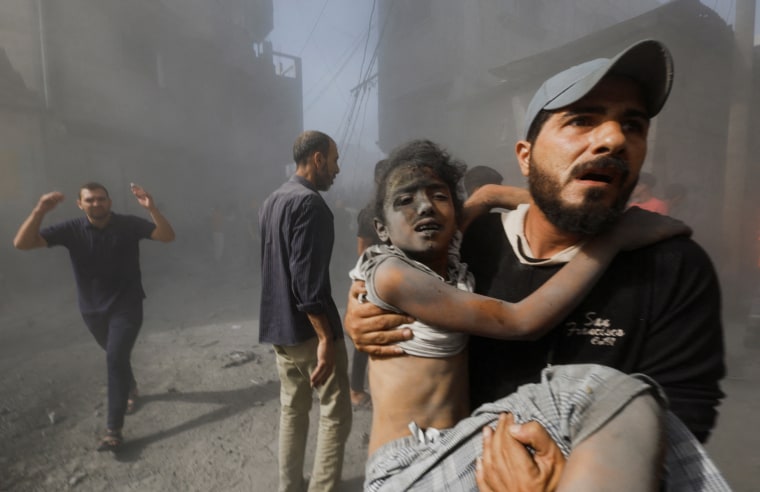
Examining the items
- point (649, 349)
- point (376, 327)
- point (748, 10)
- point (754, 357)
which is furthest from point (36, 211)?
point (748, 10)

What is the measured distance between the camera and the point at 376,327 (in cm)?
139

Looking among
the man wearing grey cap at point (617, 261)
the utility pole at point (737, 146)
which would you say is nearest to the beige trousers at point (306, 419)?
the man wearing grey cap at point (617, 261)

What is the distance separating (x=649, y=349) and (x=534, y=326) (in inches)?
13.7

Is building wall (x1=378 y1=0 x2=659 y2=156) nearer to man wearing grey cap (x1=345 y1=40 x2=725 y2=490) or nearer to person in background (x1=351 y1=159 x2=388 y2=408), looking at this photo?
person in background (x1=351 y1=159 x2=388 y2=408)

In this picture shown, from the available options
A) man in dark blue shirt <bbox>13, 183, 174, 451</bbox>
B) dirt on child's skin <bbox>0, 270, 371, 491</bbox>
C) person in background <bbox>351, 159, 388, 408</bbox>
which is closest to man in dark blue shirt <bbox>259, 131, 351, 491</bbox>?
dirt on child's skin <bbox>0, 270, 371, 491</bbox>

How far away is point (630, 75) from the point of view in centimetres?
114

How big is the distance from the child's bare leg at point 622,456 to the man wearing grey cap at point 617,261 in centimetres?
Result: 35

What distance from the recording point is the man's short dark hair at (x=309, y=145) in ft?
10.7

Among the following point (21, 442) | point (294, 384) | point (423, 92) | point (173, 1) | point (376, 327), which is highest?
point (173, 1)

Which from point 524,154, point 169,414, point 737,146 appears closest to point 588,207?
point 524,154

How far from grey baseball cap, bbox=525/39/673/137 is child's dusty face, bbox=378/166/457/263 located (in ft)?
1.61

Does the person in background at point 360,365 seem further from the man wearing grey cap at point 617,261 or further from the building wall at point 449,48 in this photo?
the building wall at point 449,48

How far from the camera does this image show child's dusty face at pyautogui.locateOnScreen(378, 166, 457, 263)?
145cm

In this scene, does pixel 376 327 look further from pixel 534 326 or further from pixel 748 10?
pixel 748 10
